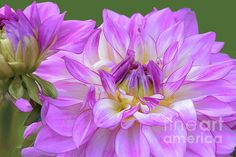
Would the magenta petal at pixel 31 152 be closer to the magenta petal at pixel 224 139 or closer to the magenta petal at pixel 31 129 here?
the magenta petal at pixel 31 129

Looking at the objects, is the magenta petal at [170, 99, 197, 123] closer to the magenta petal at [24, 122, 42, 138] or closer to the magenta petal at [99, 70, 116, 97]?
the magenta petal at [99, 70, 116, 97]

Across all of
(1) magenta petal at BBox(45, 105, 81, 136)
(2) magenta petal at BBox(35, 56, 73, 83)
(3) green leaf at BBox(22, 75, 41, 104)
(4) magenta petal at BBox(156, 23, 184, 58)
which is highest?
(4) magenta petal at BBox(156, 23, 184, 58)

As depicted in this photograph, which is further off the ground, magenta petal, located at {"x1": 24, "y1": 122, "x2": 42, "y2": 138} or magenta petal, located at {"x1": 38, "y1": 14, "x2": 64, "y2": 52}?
magenta petal, located at {"x1": 38, "y1": 14, "x2": 64, "y2": 52}

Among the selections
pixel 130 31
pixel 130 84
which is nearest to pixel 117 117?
pixel 130 84

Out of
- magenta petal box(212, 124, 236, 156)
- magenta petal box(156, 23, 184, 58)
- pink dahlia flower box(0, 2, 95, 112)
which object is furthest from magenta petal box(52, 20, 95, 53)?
magenta petal box(212, 124, 236, 156)

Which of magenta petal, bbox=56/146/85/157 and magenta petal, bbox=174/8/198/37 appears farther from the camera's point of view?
magenta petal, bbox=174/8/198/37
